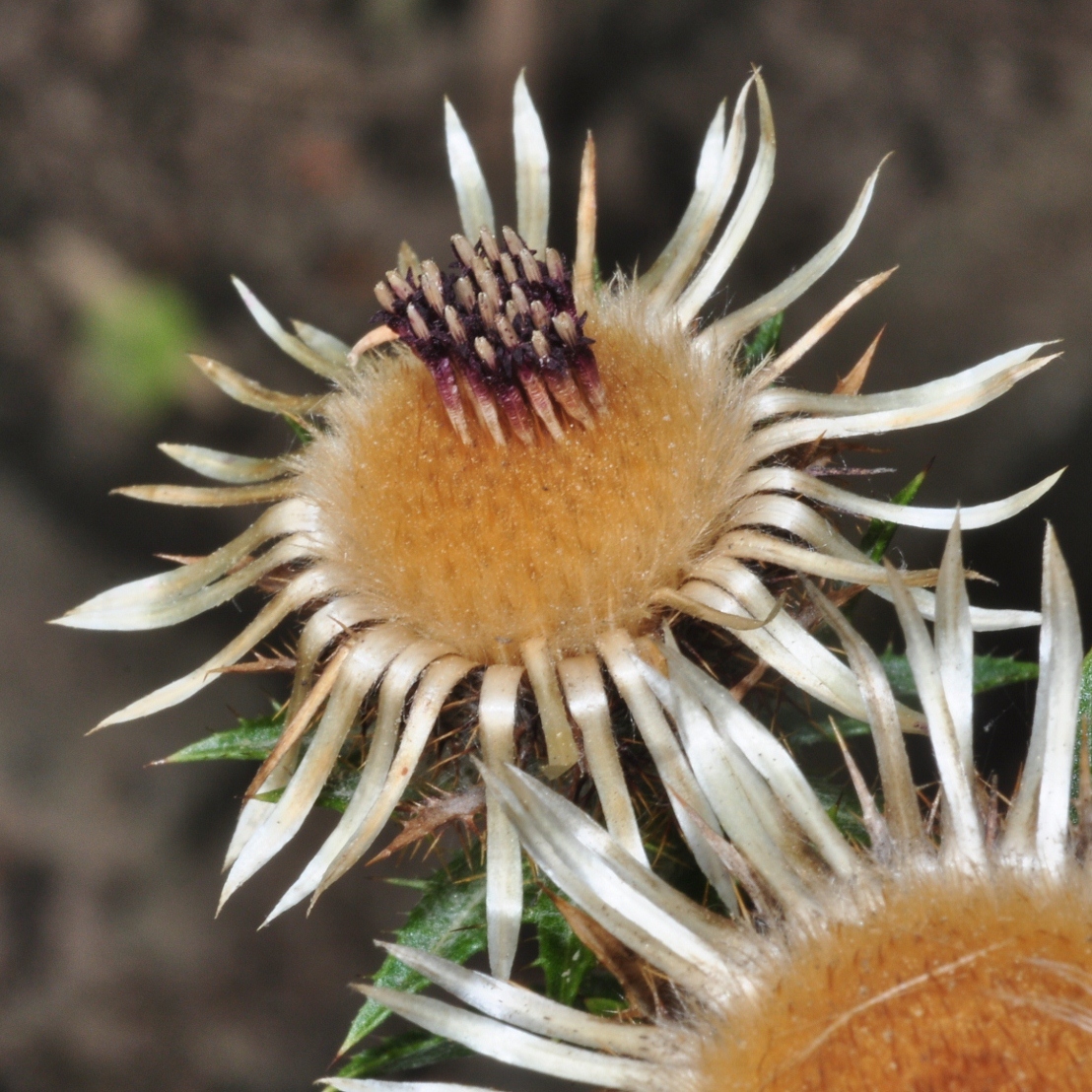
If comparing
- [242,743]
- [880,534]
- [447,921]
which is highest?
[242,743]

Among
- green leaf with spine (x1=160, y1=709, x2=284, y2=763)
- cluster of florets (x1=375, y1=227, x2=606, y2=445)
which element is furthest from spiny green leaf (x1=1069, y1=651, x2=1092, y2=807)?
green leaf with spine (x1=160, y1=709, x2=284, y2=763)

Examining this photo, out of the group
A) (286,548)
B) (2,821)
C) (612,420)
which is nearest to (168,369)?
(2,821)

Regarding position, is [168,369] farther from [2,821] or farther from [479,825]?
[479,825]

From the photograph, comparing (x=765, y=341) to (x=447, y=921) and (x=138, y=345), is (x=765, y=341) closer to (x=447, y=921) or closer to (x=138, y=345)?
(x=447, y=921)

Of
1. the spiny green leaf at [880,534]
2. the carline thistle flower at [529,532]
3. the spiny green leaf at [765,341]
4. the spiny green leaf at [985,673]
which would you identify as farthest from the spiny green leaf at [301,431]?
the spiny green leaf at [985,673]

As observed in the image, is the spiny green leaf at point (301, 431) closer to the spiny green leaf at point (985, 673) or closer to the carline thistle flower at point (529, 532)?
the carline thistle flower at point (529, 532)

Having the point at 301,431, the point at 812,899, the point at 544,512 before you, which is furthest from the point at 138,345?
the point at 812,899

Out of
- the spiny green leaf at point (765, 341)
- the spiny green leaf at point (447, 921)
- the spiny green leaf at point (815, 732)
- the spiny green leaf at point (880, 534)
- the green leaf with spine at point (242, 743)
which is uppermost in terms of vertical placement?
the spiny green leaf at point (765, 341)
